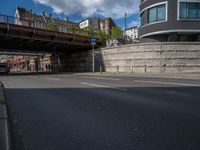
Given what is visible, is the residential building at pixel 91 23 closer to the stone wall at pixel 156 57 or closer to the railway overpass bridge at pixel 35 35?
the railway overpass bridge at pixel 35 35

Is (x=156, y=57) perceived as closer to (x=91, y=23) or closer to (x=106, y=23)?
(x=106, y=23)

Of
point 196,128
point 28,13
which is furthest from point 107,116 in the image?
point 28,13

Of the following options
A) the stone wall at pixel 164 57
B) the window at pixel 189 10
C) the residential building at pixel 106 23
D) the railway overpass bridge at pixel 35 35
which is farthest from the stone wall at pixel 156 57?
the residential building at pixel 106 23

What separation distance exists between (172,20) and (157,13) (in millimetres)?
2763

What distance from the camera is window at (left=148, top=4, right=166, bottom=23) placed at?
1410 inches

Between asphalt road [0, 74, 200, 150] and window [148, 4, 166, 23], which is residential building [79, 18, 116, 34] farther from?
asphalt road [0, 74, 200, 150]

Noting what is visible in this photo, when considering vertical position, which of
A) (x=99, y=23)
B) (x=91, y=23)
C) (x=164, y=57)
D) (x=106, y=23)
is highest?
(x=91, y=23)

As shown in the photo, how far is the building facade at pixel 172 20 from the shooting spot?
112 ft

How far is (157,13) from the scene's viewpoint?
1438 inches

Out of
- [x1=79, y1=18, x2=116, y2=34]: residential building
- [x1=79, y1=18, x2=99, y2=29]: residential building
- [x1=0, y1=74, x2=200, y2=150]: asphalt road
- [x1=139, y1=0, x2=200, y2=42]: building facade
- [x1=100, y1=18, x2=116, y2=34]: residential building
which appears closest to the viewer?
[x1=0, y1=74, x2=200, y2=150]: asphalt road

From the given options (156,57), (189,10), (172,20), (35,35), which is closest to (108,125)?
(156,57)

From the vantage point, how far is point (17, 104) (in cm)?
905

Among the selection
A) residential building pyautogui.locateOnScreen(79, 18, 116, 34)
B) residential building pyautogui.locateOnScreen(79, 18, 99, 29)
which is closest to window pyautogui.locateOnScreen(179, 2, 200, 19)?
residential building pyautogui.locateOnScreen(79, 18, 116, 34)

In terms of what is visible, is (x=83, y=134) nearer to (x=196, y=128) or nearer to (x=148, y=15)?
(x=196, y=128)
